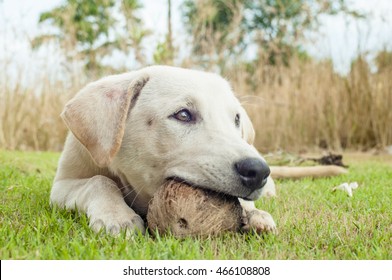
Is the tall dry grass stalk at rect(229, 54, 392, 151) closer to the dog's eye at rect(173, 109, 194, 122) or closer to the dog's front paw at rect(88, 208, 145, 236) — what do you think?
the dog's eye at rect(173, 109, 194, 122)

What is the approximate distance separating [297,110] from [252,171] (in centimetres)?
713

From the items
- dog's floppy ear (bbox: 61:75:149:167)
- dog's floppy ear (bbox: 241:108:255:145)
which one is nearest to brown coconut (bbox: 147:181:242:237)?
dog's floppy ear (bbox: 61:75:149:167)

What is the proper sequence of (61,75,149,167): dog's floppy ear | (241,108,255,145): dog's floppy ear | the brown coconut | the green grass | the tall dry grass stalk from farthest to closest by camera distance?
the tall dry grass stalk → (241,108,255,145): dog's floppy ear → (61,75,149,167): dog's floppy ear → the brown coconut → the green grass

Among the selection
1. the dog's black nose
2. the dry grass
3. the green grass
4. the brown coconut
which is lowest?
the dry grass

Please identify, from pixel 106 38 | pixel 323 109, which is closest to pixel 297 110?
pixel 323 109

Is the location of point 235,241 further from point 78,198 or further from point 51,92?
point 51,92

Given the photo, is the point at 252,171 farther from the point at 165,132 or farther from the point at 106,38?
the point at 106,38

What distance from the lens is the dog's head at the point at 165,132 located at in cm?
236

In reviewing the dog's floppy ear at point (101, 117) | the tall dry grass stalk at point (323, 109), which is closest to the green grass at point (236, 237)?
the dog's floppy ear at point (101, 117)

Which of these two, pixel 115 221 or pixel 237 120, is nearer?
pixel 115 221

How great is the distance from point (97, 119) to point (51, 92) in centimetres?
728

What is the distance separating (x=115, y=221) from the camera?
236 cm

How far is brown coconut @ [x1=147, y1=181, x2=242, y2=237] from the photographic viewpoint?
228 centimetres
